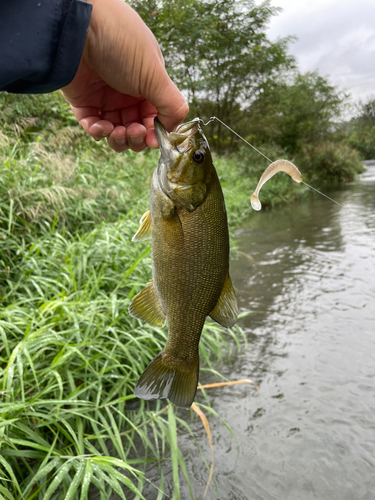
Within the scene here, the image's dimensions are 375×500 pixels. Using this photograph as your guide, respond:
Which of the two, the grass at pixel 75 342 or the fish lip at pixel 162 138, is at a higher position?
the fish lip at pixel 162 138

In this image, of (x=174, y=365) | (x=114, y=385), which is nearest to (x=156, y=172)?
(x=174, y=365)

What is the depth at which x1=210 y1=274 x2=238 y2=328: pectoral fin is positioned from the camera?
1.44 metres

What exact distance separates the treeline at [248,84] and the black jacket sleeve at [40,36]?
72.7 ft

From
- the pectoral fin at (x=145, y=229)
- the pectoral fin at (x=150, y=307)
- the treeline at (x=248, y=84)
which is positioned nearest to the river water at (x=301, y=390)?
the pectoral fin at (x=150, y=307)

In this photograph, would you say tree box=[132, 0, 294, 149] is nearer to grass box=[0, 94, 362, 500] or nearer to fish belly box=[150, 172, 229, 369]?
grass box=[0, 94, 362, 500]

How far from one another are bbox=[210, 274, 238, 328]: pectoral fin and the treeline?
22.6m

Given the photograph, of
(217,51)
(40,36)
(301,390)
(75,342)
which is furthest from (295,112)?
(40,36)

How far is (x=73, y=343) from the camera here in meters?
3.00

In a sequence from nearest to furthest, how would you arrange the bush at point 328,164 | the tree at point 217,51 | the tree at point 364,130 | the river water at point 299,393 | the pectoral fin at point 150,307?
the pectoral fin at point 150,307 → the river water at point 299,393 → the tree at point 217,51 → the bush at point 328,164 → the tree at point 364,130

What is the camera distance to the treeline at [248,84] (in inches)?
899

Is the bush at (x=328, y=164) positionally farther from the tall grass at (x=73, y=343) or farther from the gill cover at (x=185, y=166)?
the gill cover at (x=185, y=166)

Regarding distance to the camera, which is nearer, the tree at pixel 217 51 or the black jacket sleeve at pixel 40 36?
the black jacket sleeve at pixel 40 36

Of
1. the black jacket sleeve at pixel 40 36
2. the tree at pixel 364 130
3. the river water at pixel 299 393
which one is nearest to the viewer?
the black jacket sleeve at pixel 40 36

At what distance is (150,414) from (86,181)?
405 cm
